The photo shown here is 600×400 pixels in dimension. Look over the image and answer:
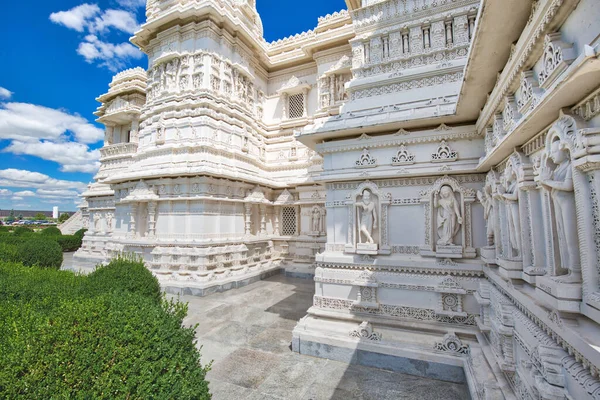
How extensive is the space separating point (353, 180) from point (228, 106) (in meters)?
8.91

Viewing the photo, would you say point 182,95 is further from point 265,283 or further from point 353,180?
point 353,180

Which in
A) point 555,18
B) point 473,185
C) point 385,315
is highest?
point 555,18

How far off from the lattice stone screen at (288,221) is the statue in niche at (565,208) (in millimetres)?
11960

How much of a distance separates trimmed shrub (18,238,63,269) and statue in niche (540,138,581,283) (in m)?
14.0

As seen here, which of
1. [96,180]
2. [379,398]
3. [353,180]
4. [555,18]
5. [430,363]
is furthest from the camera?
[96,180]

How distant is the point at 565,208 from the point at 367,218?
143 inches

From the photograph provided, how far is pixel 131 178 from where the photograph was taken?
→ 1177 centimetres

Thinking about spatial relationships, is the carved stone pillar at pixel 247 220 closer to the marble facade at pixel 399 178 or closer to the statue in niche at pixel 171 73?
the marble facade at pixel 399 178

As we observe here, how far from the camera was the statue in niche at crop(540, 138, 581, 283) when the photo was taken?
229cm

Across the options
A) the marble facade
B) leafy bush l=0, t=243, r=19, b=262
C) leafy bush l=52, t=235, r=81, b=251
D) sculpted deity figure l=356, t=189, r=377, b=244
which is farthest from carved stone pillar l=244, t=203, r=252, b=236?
leafy bush l=52, t=235, r=81, b=251

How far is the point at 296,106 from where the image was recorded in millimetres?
15055

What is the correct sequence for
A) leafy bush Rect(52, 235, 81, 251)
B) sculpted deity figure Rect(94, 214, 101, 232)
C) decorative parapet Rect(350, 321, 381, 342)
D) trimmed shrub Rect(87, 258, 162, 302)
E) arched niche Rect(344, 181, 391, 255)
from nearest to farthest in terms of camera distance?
1. trimmed shrub Rect(87, 258, 162, 302)
2. decorative parapet Rect(350, 321, 381, 342)
3. arched niche Rect(344, 181, 391, 255)
4. sculpted deity figure Rect(94, 214, 101, 232)
5. leafy bush Rect(52, 235, 81, 251)

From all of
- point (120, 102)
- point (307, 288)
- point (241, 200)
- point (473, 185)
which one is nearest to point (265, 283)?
point (307, 288)

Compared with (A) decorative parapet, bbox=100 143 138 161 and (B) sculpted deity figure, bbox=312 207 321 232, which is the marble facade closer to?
(B) sculpted deity figure, bbox=312 207 321 232
